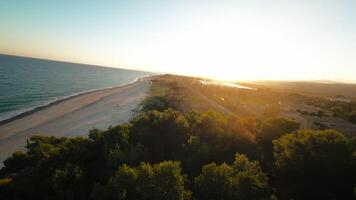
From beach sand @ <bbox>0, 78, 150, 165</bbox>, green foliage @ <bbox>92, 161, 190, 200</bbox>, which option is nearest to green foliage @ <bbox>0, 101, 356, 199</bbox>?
green foliage @ <bbox>92, 161, 190, 200</bbox>

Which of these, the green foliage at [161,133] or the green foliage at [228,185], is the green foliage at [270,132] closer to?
the green foliage at [161,133]

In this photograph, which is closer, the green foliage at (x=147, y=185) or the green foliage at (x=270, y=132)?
the green foliage at (x=147, y=185)

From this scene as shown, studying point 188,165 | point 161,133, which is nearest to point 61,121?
point 161,133

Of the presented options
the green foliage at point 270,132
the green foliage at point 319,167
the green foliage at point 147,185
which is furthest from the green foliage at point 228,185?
the green foliage at point 270,132

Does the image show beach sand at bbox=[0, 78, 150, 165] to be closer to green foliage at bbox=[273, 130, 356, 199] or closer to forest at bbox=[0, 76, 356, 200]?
forest at bbox=[0, 76, 356, 200]

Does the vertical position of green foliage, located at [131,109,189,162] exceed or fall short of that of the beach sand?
it exceeds it

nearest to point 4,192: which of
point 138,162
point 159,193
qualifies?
point 138,162

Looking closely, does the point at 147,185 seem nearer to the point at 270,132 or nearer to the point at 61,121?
the point at 270,132
